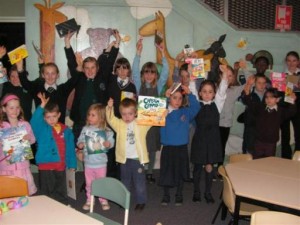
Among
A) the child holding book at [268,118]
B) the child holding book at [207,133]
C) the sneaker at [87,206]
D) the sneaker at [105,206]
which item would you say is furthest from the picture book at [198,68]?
the sneaker at [87,206]

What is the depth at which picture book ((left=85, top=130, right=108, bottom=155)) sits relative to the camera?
3949 millimetres

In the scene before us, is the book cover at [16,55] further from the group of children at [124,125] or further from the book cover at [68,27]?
the book cover at [68,27]

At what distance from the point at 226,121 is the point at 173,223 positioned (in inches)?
75.0

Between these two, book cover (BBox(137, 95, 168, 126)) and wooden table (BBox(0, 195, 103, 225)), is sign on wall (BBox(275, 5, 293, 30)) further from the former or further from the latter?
wooden table (BBox(0, 195, 103, 225))

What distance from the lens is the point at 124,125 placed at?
3996 mm

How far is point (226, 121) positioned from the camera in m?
5.23

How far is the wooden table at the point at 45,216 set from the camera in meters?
2.11

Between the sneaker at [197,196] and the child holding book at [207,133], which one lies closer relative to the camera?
the child holding book at [207,133]

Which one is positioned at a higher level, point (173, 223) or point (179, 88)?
point (179, 88)

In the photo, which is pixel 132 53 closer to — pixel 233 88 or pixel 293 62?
pixel 233 88

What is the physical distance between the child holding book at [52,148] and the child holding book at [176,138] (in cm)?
104

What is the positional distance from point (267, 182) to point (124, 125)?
5.41 ft

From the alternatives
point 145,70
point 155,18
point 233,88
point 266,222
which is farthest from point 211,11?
point 266,222

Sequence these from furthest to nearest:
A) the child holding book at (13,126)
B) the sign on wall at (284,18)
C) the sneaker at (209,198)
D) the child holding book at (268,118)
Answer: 1. the sign on wall at (284,18)
2. the child holding book at (268,118)
3. the sneaker at (209,198)
4. the child holding book at (13,126)
